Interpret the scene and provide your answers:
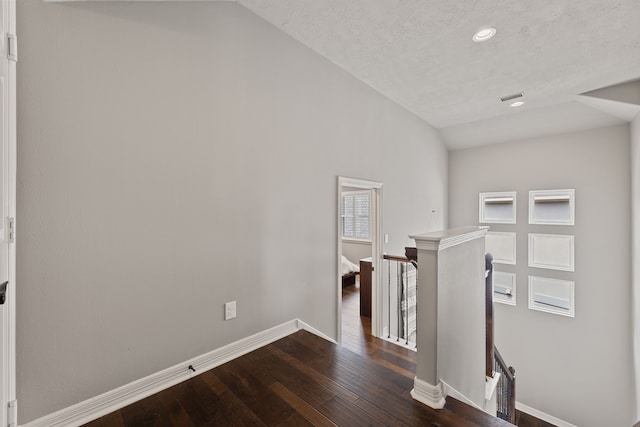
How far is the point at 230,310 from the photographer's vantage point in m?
2.03

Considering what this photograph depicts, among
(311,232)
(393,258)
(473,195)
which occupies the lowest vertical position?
(393,258)

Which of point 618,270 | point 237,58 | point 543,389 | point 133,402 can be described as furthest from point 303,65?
point 543,389

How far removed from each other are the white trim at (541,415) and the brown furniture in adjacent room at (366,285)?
3.65 m

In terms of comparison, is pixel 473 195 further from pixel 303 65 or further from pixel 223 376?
pixel 223 376

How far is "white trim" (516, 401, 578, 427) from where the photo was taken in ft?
15.1

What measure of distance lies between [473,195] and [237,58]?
5354 millimetres

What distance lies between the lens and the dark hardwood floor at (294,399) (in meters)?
1.45

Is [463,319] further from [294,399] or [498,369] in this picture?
[498,369]

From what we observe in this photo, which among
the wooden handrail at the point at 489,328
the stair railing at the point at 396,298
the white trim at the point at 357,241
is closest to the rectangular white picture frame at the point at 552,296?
the wooden handrail at the point at 489,328

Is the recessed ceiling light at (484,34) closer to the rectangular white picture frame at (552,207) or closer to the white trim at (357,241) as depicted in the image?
the rectangular white picture frame at (552,207)

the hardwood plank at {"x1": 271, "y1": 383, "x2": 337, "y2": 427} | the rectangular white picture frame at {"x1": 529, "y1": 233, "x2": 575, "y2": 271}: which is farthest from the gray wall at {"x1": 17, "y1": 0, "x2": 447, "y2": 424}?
the rectangular white picture frame at {"x1": 529, "y1": 233, "x2": 575, "y2": 271}

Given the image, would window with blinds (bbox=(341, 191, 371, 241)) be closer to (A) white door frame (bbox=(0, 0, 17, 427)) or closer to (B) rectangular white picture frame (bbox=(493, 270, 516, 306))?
(B) rectangular white picture frame (bbox=(493, 270, 516, 306))

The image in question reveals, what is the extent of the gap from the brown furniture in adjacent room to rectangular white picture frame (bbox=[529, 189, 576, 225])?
135 inches

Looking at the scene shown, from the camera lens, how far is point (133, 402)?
1.55m
